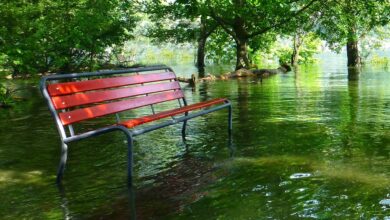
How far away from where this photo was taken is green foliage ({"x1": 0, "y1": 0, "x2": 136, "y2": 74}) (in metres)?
11.1

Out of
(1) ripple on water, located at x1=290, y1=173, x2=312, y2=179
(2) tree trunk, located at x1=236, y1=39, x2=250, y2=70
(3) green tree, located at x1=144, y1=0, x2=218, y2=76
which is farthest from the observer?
(3) green tree, located at x1=144, y1=0, x2=218, y2=76

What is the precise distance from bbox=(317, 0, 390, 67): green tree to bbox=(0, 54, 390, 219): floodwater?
1596 cm

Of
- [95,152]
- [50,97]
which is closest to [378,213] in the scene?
[50,97]

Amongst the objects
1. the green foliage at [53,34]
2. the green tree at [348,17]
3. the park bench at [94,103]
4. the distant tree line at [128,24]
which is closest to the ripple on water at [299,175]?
the park bench at [94,103]

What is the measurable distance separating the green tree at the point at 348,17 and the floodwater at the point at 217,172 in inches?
628

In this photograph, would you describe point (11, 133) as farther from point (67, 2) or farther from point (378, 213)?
point (67, 2)

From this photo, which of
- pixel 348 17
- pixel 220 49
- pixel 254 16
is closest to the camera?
pixel 348 17

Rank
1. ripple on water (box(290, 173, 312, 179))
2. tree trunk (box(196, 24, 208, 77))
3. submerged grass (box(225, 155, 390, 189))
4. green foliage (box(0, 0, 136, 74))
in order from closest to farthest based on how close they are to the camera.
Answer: submerged grass (box(225, 155, 390, 189)), ripple on water (box(290, 173, 312, 179)), green foliage (box(0, 0, 136, 74)), tree trunk (box(196, 24, 208, 77))

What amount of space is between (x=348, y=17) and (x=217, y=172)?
20.9 meters

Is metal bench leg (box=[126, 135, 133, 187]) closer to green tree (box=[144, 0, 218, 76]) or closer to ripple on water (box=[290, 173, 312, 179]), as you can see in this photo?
ripple on water (box=[290, 173, 312, 179])

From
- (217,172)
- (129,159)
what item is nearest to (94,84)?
(129,159)

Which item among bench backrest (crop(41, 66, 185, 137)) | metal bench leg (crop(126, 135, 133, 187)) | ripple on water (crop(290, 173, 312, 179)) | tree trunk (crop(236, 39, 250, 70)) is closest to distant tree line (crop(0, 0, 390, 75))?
tree trunk (crop(236, 39, 250, 70))

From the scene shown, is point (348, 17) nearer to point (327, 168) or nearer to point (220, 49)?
Result: point (220, 49)

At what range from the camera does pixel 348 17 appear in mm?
22938
